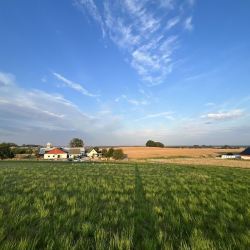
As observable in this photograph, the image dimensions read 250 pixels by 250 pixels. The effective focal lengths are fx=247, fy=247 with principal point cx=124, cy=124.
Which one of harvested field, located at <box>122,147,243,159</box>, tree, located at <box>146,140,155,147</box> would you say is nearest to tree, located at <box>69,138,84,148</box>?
tree, located at <box>146,140,155,147</box>

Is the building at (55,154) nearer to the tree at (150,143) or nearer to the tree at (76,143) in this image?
the tree at (76,143)

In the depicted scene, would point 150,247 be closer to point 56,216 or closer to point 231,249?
point 231,249

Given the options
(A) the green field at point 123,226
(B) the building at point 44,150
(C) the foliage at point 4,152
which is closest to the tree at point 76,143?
(B) the building at point 44,150

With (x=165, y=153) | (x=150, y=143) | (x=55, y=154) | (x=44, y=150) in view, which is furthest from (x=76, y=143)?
(x=165, y=153)

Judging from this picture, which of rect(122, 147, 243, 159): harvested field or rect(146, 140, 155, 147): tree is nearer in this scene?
rect(122, 147, 243, 159): harvested field

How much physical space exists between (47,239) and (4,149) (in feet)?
312

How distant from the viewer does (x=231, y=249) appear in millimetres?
5398

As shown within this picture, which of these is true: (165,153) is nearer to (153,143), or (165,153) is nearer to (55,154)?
(55,154)

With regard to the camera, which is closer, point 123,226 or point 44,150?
point 123,226

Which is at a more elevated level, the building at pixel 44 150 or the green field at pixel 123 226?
the building at pixel 44 150

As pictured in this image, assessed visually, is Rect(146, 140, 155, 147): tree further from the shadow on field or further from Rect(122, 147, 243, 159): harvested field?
the shadow on field

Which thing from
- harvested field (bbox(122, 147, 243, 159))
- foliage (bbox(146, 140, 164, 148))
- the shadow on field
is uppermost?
foliage (bbox(146, 140, 164, 148))

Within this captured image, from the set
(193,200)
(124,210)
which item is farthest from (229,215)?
(124,210)

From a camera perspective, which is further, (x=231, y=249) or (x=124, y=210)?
(x=124, y=210)
